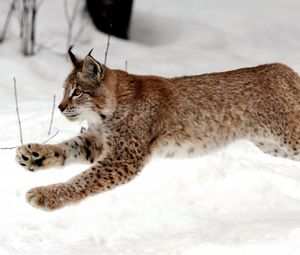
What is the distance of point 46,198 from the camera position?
200 inches

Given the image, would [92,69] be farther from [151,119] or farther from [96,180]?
[96,180]

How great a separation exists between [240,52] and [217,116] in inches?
241

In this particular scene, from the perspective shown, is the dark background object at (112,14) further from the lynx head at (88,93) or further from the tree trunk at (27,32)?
the lynx head at (88,93)

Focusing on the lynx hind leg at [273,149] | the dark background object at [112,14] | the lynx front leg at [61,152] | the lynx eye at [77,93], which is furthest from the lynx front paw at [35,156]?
the dark background object at [112,14]

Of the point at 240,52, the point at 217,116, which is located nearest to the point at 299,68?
the point at 240,52

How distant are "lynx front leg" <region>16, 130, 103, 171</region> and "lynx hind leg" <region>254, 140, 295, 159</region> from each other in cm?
138

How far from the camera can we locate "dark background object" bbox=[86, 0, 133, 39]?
1162 centimetres

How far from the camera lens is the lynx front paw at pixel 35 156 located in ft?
17.4

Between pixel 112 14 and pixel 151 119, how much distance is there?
20.8ft

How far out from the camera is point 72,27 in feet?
39.1

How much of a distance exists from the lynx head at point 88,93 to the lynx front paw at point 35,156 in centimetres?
28

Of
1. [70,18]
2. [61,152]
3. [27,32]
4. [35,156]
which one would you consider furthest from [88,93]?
[70,18]

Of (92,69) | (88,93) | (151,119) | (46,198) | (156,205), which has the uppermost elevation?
(92,69)

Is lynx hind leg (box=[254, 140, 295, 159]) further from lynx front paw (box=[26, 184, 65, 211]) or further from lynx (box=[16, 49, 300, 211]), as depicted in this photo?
lynx front paw (box=[26, 184, 65, 211])
